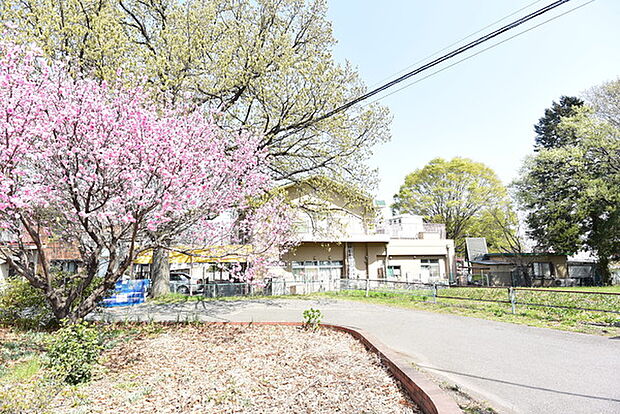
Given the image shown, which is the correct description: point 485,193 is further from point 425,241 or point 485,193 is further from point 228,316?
point 228,316

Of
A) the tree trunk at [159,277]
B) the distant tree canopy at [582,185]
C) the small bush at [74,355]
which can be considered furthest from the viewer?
the distant tree canopy at [582,185]

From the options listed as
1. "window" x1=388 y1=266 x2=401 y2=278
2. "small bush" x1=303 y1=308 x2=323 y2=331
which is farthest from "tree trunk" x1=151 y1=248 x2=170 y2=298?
"window" x1=388 y1=266 x2=401 y2=278

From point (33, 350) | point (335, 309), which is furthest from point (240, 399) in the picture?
point (335, 309)

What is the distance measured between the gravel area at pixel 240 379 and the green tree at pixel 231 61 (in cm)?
643

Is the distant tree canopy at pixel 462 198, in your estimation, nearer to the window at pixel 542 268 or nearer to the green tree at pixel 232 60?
the window at pixel 542 268

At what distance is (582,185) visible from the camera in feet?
94.5

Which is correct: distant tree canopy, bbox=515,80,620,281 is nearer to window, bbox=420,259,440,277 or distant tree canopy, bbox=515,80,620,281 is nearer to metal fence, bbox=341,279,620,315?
window, bbox=420,259,440,277

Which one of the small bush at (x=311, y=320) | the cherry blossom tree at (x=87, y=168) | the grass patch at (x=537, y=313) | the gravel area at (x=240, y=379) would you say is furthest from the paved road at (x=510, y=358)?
the cherry blossom tree at (x=87, y=168)

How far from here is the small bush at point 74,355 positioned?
16.6 feet

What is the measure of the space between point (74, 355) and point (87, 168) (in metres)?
3.16

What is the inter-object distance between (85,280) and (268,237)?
18.6 feet

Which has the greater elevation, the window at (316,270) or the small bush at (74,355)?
the window at (316,270)

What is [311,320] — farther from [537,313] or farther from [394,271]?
[394,271]

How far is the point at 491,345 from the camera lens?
285 inches
